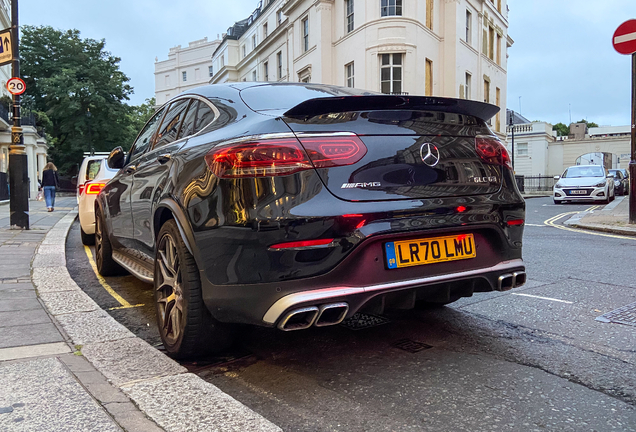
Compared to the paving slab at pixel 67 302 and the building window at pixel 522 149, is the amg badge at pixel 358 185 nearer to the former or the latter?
the paving slab at pixel 67 302

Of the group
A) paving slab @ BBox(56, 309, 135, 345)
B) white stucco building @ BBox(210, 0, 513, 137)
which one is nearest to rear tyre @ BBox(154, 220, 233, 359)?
paving slab @ BBox(56, 309, 135, 345)

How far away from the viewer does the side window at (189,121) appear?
3.56m

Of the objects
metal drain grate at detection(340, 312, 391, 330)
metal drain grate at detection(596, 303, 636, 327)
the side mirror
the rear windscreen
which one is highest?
the rear windscreen

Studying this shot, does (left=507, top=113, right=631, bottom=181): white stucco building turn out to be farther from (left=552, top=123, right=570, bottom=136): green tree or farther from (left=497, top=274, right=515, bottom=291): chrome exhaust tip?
(left=497, top=274, right=515, bottom=291): chrome exhaust tip

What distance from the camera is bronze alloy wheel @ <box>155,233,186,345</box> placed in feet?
10.0

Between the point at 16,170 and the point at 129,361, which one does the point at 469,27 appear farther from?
the point at 129,361

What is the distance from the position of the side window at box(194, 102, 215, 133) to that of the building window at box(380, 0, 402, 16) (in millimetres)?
23940

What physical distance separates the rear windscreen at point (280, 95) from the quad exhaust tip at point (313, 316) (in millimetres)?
1037

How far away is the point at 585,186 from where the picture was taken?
19.7 m

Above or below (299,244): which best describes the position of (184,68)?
above

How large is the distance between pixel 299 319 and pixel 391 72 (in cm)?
2460

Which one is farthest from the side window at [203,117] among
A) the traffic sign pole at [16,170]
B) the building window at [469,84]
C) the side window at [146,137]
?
the building window at [469,84]

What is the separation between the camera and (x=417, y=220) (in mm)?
2734

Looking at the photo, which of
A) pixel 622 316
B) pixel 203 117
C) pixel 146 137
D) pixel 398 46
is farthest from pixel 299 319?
pixel 398 46
